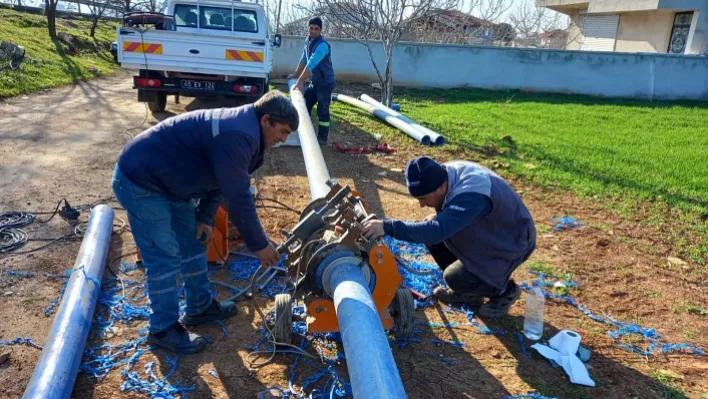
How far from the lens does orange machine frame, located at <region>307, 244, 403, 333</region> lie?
123 inches

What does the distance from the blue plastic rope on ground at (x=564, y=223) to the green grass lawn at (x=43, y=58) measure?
429 inches

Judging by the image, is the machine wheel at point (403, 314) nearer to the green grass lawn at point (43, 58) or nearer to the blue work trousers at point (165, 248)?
the blue work trousers at point (165, 248)

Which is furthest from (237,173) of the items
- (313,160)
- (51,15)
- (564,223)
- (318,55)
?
(51,15)

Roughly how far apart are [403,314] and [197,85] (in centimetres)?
659

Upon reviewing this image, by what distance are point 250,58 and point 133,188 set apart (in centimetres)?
598

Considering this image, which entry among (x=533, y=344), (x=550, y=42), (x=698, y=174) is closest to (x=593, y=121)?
(x=698, y=174)

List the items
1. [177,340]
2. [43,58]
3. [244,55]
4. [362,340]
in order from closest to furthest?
[362,340]
[177,340]
[244,55]
[43,58]

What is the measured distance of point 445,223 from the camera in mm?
3189

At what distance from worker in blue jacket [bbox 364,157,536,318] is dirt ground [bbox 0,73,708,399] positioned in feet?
0.95

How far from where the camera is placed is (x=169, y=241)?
3.17 m

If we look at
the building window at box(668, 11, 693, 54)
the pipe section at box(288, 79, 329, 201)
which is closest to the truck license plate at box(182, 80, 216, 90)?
the pipe section at box(288, 79, 329, 201)

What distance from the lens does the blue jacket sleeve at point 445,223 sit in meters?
3.19

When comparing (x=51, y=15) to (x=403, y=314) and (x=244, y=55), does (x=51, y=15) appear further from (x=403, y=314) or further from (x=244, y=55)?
(x=403, y=314)

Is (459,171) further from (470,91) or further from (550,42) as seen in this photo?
(550,42)
